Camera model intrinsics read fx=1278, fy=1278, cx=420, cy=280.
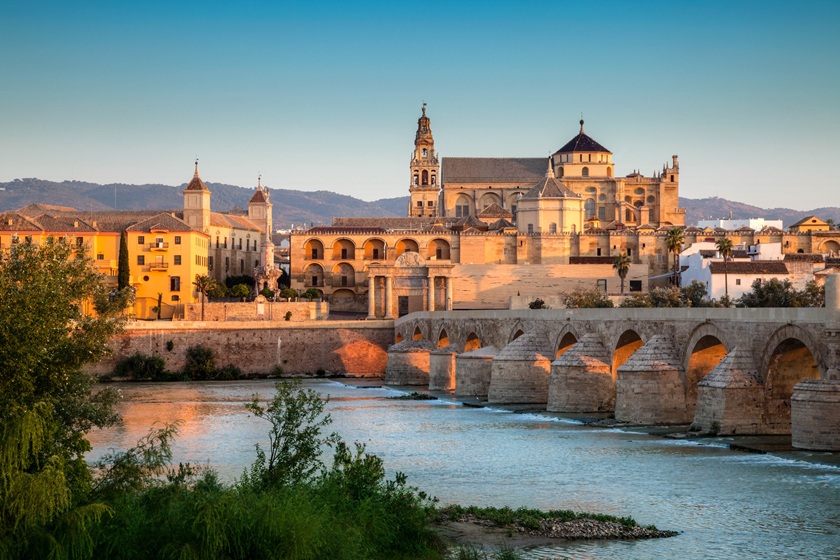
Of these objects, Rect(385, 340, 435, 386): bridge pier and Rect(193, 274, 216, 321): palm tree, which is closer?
Rect(385, 340, 435, 386): bridge pier

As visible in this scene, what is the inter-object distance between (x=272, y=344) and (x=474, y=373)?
23.9 meters

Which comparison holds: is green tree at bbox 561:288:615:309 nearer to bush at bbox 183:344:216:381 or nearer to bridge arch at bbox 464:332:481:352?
bridge arch at bbox 464:332:481:352

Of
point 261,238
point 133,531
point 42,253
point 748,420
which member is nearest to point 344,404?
point 748,420

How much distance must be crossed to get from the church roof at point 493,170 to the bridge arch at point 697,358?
87416 mm

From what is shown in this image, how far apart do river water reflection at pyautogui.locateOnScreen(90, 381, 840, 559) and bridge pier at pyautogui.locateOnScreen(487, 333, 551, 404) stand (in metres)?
2.36

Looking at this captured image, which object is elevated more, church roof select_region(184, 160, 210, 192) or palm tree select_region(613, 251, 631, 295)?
church roof select_region(184, 160, 210, 192)

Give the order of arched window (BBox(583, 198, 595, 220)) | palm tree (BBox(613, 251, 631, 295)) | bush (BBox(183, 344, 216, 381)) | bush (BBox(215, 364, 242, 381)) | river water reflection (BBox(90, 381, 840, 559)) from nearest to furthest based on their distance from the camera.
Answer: river water reflection (BBox(90, 381, 840, 559)), bush (BBox(183, 344, 216, 381)), bush (BBox(215, 364, 242, 381)), palm tree (BBox(613, 251, 631, 295)), arched window (BBox(583, 198, 595, 220))

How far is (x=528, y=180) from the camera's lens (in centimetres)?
12362

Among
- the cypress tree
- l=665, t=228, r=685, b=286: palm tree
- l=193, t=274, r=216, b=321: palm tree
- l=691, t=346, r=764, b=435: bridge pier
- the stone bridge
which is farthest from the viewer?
l=665, t=228, r=685, b=286: palm tree

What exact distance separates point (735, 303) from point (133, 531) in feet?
188

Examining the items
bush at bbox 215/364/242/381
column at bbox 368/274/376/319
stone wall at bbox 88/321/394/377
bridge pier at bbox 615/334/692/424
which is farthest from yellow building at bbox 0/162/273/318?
bridge pier at bbox 615/334/692/424

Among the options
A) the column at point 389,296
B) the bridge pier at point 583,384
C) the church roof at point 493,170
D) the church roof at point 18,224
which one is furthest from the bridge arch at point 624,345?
the church roof at point 493,170

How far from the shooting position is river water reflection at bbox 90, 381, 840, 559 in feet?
70.0

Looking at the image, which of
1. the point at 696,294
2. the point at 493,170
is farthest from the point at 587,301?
the point at 493,170
